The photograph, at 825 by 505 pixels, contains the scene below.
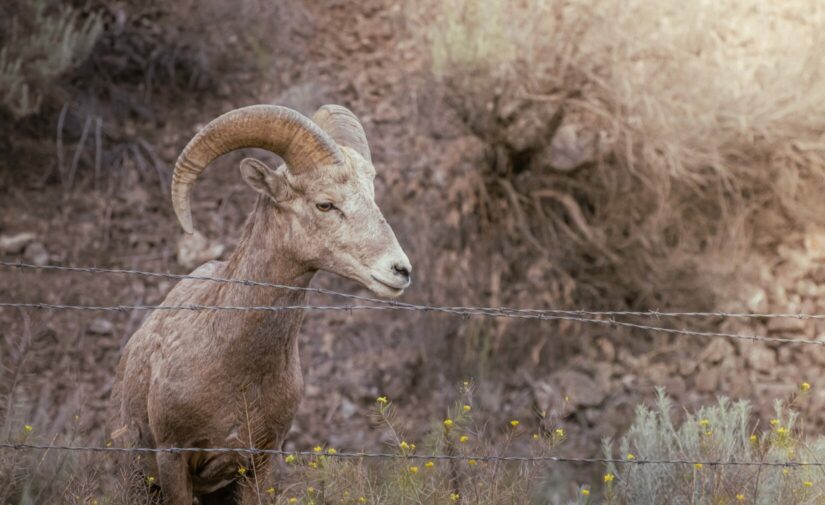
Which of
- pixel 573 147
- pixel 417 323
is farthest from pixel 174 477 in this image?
pixel 573 147

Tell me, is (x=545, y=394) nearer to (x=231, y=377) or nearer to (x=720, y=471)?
(x=720, y=471)

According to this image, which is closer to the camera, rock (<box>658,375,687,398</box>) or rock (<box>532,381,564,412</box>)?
rock (<box>532,381,564,412</box>)

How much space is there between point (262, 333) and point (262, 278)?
0.89ft

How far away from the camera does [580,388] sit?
11055 mm

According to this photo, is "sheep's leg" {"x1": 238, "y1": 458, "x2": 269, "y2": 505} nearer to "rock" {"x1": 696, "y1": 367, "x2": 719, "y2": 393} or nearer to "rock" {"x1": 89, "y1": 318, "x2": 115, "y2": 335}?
"rock" {"x1": 89, "y1": 318, "x2": 115, "y2": 335}

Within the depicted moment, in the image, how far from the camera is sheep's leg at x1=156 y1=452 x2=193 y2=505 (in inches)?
220

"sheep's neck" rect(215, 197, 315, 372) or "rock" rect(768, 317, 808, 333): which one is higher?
"sheep's neck" rect(215, 197, 315, 372)

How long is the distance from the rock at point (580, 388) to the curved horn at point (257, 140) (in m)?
5.89

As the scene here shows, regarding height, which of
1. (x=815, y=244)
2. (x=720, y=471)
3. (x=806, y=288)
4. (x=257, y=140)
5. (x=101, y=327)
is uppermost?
(x=257, y=140)

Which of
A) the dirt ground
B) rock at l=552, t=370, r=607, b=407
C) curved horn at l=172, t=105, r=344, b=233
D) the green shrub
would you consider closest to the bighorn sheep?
curved horn at l=172, t=105, r=344, b=233

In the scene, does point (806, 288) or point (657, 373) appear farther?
point (806, 288)

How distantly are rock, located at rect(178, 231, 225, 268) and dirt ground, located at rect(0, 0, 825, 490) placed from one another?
3 cm

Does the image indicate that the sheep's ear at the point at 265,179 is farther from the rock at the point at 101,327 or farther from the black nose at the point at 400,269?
the rock at the point at 101,327

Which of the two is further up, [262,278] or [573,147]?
[262,278]
